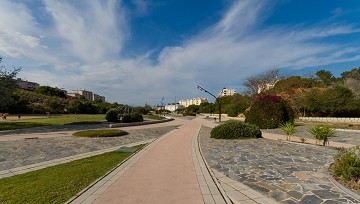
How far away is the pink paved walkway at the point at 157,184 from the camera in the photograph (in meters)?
5.20

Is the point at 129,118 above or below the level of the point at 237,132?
above

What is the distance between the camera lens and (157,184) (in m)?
6.21

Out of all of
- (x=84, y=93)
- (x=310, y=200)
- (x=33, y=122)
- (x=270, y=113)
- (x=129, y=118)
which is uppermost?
(x=84, y=93)

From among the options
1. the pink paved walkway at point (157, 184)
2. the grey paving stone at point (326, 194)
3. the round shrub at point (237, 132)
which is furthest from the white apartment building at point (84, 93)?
the grey paving stone at point (326, 194)

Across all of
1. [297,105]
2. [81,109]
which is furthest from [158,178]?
[81,109]

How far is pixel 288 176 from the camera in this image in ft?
22.0

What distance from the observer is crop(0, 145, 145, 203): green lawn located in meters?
5.23

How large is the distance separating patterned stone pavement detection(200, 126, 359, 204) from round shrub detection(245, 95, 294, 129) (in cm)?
1047

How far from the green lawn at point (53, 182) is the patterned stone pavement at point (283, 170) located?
15.1 feet

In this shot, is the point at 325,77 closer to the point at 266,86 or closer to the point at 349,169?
the point at 266,86

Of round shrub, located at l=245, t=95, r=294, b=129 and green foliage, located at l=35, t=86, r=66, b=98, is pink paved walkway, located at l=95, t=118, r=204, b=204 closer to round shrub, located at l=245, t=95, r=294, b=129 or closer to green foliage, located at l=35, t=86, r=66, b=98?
round shrub, located at l=245, t=95, r=294, b=129

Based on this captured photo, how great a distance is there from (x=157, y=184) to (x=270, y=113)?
A: 60.5ft

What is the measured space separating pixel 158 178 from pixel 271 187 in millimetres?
3375

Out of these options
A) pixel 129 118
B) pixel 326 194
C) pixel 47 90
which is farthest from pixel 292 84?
pixel 47 90
